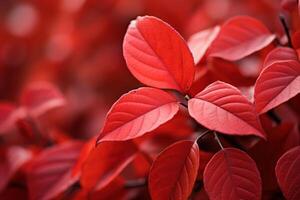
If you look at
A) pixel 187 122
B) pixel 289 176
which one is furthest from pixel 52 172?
pixel 289 176

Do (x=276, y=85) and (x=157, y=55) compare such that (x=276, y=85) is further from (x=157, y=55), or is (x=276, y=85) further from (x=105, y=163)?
(x=105, y=163)

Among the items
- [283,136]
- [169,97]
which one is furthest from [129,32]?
[283,136]

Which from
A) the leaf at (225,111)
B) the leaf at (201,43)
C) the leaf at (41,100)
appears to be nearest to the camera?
the leaf at (225,111)

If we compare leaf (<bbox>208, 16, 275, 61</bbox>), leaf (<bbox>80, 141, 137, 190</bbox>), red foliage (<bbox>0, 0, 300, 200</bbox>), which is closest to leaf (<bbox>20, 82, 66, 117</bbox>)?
red foliage (<bbox>0, 0, 300, 200</bbox>)

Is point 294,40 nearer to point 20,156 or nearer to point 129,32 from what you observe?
point 129,32

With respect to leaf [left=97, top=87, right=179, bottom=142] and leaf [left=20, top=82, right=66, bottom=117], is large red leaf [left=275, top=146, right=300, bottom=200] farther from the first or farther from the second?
leaf [left=20, top=82, right=66, bottom=117]

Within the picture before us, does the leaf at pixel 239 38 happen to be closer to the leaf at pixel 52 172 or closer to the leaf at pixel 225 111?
the leaf at pixel 225 111

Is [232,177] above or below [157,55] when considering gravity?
below

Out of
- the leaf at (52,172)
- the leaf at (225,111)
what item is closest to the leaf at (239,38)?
the leaf at (225,111)
